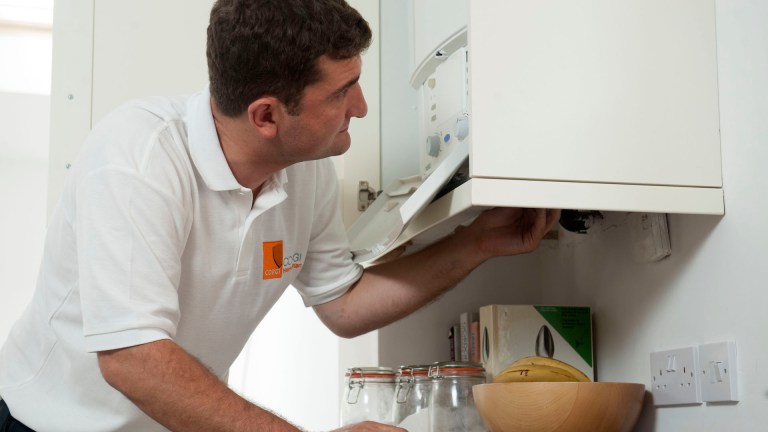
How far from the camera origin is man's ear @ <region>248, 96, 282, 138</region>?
1.28 metres

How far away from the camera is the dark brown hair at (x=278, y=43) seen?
123 centimetres

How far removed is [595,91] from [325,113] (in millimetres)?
391

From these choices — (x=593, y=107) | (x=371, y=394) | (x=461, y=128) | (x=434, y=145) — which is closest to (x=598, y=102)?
(x=593, y=107)

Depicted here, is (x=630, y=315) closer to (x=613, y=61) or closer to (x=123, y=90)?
(x=613, y=61)

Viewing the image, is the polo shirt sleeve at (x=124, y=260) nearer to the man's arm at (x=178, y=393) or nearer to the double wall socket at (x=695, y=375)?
the man's arm at (x=178, y=393)

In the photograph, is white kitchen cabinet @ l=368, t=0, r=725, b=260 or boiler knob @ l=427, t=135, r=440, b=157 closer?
white kitchen cabinet @ l=368, t=0, r=725, b=260

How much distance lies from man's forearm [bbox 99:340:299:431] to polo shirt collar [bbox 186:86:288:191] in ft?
0.93

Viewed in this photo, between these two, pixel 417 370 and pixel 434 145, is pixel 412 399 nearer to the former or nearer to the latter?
pixel 417 370

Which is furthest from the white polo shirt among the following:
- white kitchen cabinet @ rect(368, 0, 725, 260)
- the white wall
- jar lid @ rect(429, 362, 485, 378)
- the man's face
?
the white wall

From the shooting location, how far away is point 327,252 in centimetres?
156

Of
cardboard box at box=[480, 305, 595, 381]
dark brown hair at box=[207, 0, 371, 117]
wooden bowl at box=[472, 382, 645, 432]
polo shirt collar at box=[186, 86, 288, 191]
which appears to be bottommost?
wooden bowl at box=[472, 382, 645, 432]

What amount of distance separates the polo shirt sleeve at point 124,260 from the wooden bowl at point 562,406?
0.48 m

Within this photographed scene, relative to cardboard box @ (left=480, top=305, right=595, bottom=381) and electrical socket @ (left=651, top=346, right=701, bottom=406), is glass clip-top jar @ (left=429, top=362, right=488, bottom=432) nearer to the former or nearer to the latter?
cardboard box @ (left=480, top=305, right=595, bottom=381)

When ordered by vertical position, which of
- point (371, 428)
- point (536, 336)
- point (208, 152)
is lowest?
point (371, 428)
